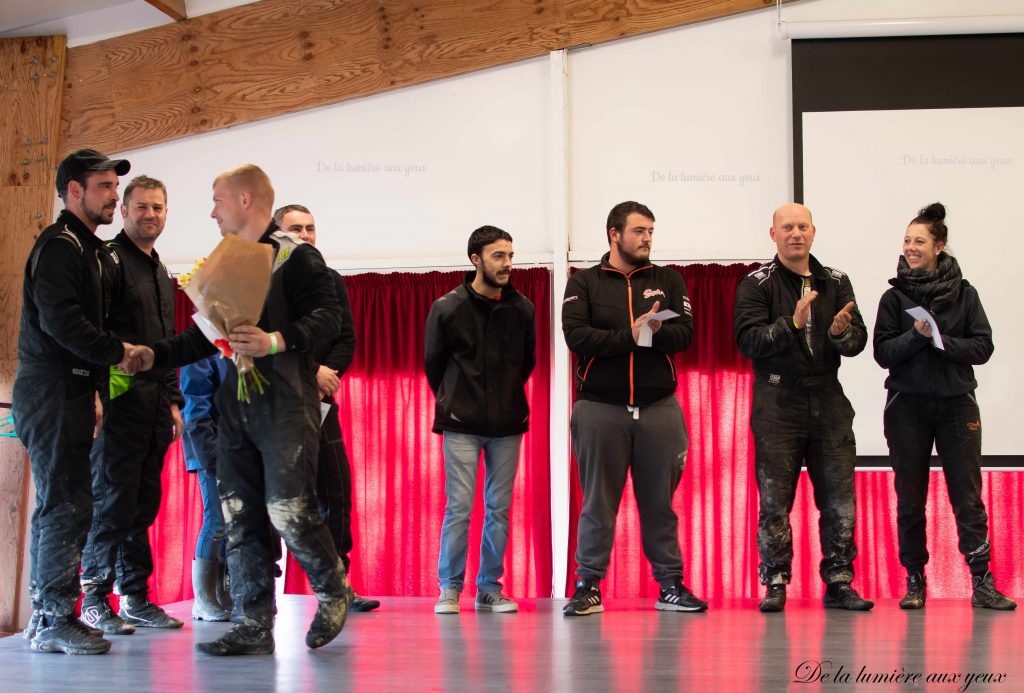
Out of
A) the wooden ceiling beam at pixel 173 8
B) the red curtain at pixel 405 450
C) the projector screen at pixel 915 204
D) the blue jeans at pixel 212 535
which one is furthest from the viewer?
the wooden ceiling beam at pixel 173 8

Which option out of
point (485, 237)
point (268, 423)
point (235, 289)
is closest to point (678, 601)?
point (485, 237)

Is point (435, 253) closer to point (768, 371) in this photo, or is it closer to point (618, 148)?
point (618, 148)

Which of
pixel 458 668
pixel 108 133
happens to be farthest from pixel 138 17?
pixel 458 668

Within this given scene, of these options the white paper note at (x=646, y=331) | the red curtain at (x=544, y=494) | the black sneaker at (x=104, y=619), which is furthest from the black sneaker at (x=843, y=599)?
the black sneaker at (x=104, y=619)

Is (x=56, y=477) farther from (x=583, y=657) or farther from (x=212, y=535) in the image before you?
(x=583, y=657)

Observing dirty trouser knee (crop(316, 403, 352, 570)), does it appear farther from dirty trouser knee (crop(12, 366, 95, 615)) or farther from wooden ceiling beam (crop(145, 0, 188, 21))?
wooden ceiling beam (crop(145, 0, 188, 21))

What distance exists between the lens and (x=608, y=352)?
369 centimetres

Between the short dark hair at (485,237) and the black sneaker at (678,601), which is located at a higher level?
the short dark hair at (485,237)

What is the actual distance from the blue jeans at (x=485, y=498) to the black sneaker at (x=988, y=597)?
1.81m

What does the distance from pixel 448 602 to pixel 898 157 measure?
355 cm

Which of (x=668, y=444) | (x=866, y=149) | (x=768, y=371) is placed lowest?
(x=668, y=444)

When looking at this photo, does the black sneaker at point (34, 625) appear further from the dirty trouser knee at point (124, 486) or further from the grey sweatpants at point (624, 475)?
the grey sweatpants at point (624, 475)

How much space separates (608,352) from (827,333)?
0.86 meters

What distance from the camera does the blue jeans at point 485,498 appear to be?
154 inches
